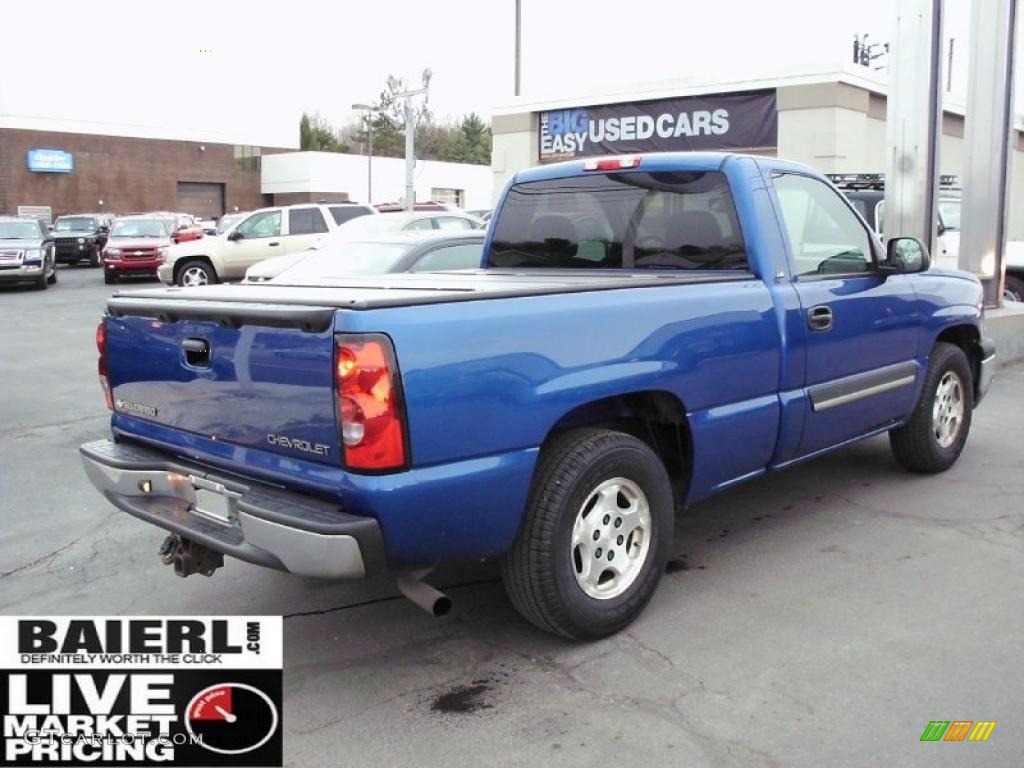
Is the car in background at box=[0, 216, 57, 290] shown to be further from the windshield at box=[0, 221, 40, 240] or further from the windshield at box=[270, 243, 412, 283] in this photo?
the windshield at box=[270, 243, 412, 283]

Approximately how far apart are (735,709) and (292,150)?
61.1 m

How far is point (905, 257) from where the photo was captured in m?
5.48

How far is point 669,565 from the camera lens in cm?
482

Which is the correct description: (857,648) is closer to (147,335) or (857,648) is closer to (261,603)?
(261,603)

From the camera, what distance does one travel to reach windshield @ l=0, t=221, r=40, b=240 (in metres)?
23.1

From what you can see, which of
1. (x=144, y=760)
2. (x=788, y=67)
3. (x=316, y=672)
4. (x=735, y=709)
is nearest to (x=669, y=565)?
(x=735, y=709)

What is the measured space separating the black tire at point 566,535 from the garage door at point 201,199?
183 feet

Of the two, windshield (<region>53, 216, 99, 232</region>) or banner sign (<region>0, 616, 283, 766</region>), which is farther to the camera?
windshield (<region>53, 216, 99, 232</region>)

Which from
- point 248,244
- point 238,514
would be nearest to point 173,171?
point 248,244

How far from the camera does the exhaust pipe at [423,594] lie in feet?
11.4

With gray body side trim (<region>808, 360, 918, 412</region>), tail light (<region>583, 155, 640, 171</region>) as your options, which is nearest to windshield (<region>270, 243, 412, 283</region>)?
tail light (<region>583, 155, 640, 171</region>)

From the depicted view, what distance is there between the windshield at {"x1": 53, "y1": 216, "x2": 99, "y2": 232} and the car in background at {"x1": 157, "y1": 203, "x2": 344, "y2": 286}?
582 inches

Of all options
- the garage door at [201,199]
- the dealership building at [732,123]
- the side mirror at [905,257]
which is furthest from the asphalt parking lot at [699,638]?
the garage door at [201,199]

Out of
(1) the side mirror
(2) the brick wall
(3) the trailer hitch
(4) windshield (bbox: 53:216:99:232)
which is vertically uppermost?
(2) the brick wall
